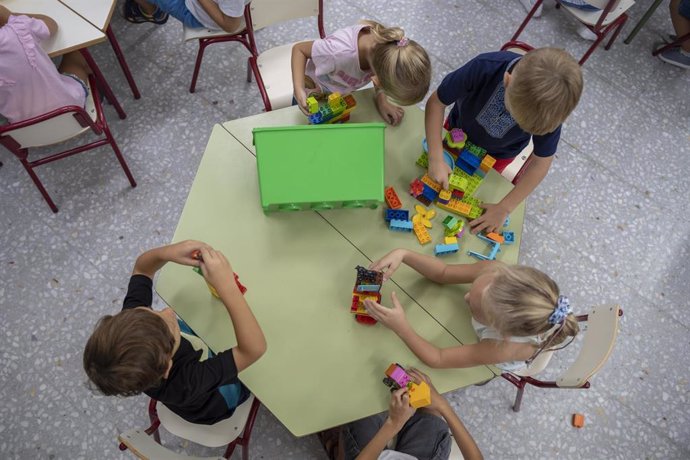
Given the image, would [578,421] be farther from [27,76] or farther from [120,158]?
[27,76]

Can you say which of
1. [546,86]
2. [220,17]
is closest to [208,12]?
[220,17]

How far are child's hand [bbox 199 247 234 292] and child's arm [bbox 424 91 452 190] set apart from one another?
Result: 869 millimetres

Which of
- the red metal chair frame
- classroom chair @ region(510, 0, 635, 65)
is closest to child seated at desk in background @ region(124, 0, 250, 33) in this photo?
classroom chair @ region(510, 0, 635, 65)

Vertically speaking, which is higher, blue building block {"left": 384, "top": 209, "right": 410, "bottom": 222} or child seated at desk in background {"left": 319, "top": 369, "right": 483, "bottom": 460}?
blue building block {"left": 384, "top": 209, "right": 410, "bottom": 222}

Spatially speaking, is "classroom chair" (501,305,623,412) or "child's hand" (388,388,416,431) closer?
"child's hand" (388,388,416,431)

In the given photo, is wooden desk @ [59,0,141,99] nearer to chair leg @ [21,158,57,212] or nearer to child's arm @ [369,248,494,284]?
chair leg @ [21,158,57,212]

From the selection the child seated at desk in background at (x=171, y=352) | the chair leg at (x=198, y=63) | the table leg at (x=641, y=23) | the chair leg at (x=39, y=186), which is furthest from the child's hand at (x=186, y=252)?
the table leg at (x=641, y=23)

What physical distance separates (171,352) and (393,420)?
762 mm

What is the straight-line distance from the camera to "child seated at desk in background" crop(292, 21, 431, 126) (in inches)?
72.8

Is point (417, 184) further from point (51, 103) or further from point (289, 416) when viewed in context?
point (51, 103)

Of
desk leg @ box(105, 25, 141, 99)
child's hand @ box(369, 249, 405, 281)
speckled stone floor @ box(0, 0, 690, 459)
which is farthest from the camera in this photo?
desk leg @ box(105, 25, 141, 99)

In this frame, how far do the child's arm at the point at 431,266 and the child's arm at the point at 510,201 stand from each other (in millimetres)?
192

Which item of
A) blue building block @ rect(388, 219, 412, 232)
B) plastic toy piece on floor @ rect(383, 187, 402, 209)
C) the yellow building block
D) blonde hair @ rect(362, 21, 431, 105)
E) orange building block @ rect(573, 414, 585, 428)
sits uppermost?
blonde hair @ rect(362, 21, 431, 105)

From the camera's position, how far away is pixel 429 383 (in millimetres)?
1699
